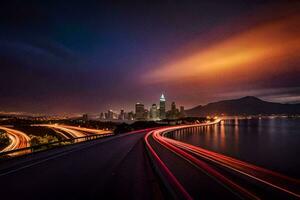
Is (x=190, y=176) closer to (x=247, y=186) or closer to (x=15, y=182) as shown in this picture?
(x=247, y=186)

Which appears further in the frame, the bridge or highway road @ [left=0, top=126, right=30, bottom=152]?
highway road @ [left=0, top=126, right=30, bottom=152]

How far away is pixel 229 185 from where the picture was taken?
9094 millimetres

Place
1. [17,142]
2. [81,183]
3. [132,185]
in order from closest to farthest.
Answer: [132,185] < [81,183] < [17,142]

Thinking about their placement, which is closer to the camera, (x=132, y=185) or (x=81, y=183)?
(x=132, y=185)

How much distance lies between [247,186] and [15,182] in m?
9.02

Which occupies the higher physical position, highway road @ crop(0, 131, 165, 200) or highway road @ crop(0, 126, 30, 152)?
highway road @ crop(0, 131, 165, 200)

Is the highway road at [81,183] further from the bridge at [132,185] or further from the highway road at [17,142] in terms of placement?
the highway road at [17,142]

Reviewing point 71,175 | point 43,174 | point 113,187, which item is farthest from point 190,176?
point 43,174

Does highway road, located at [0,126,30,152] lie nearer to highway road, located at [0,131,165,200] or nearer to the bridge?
highway road, located at [0,131,165,200]

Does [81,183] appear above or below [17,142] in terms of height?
above

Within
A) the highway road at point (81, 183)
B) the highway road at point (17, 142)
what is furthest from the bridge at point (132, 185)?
the highway road at point (17, 142)

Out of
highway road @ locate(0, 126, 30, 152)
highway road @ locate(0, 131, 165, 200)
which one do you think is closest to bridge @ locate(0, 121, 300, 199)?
highway road @ locate(0, 131, 165, 200)

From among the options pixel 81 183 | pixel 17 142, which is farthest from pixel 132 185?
pixel 17 142

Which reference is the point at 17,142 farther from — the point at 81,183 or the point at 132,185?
the point at 132,185
